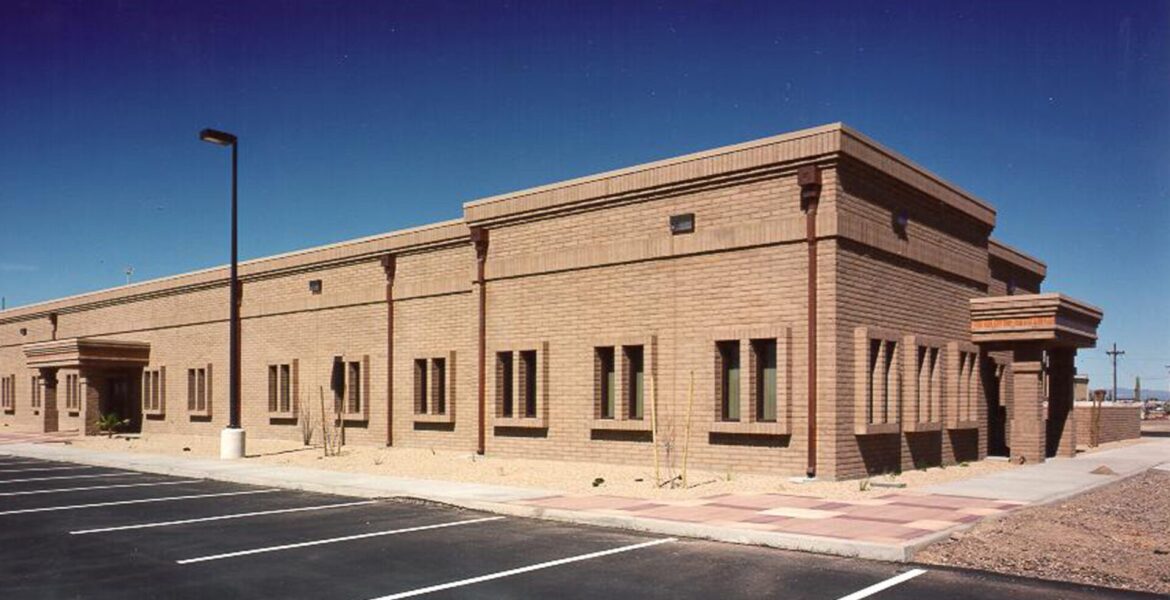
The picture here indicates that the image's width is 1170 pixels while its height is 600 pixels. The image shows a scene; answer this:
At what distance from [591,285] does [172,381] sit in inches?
878

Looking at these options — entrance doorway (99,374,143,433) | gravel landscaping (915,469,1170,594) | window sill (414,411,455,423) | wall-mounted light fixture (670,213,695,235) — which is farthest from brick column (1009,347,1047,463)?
entrance doorway (99,374,143,433)

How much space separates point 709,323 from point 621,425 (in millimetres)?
2875

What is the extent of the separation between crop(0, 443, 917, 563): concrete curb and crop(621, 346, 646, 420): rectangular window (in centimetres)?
554

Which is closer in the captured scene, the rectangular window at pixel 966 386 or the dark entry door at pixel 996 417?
the rectangular window at pixel 966 386

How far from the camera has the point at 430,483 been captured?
17688 millimetres

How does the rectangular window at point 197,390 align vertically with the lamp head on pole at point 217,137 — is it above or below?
below

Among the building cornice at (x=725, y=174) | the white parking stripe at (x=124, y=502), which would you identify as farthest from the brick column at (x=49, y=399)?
the white parking stripe at (x=124, y=502)

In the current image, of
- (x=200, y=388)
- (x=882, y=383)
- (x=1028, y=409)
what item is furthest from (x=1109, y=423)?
(x=200, y=388)

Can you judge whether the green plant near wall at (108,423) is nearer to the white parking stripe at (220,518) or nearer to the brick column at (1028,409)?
the white parking stripe at (220,518)

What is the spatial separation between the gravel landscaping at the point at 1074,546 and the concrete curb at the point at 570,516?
1.74 feet

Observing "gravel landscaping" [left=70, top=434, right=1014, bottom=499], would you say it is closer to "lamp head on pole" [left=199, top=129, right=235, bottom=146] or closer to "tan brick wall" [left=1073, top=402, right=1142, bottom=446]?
"lamp head on pole" [left=199, top=129, right=235, bottom=146]

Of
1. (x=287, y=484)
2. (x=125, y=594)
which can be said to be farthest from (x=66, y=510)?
(x=125, y=594)

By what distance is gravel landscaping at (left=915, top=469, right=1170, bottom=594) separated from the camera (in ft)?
31.2

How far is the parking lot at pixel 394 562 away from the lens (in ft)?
28.8
